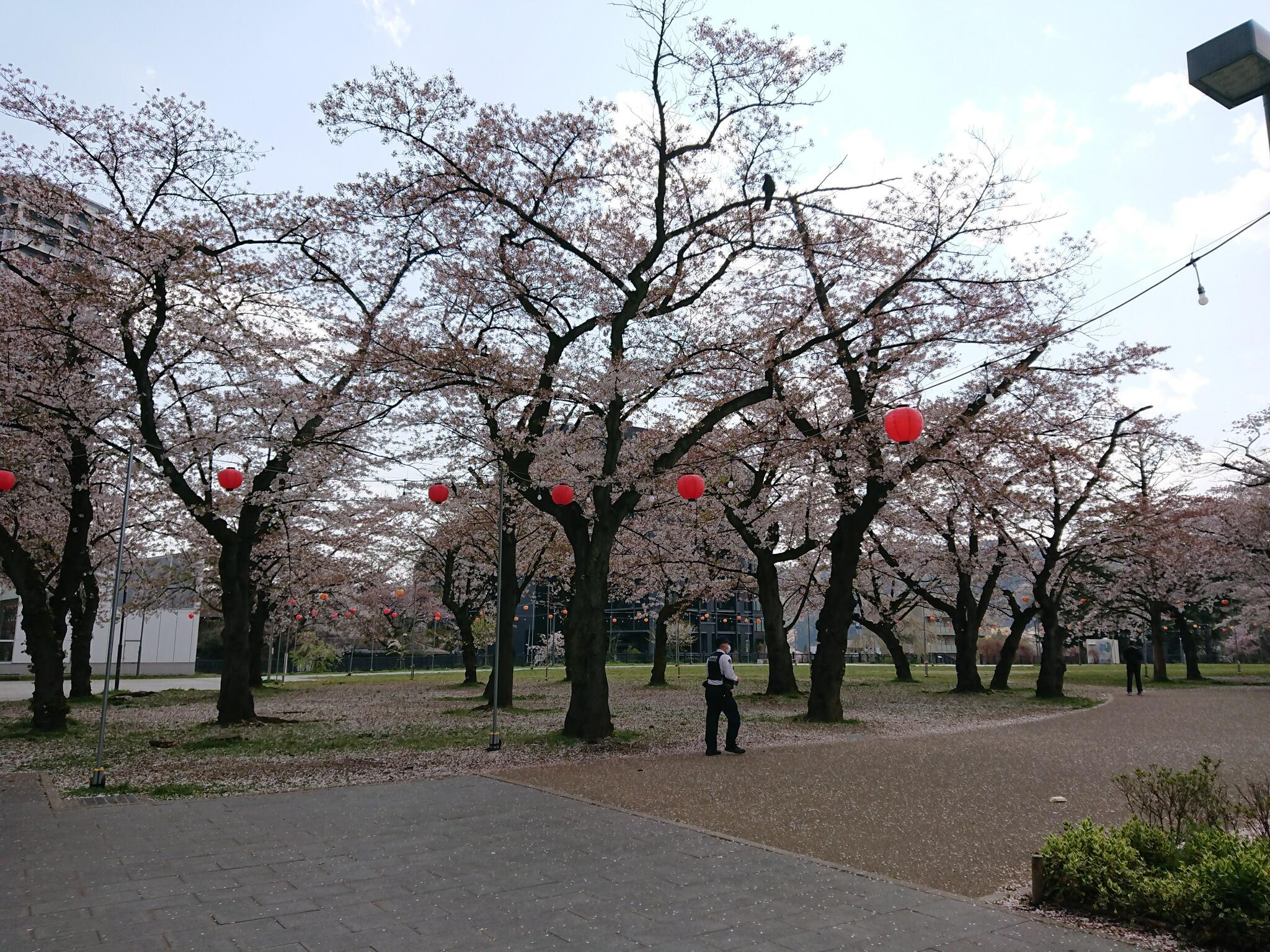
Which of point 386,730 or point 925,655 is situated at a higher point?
point 386,730

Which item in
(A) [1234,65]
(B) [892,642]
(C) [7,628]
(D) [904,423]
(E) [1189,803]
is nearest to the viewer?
(A) [1234,65]

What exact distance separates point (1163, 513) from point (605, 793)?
2231cm

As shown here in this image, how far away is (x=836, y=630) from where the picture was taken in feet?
55.0

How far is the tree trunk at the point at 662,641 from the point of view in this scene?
2923 centimetres

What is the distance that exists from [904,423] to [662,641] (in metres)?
23.5

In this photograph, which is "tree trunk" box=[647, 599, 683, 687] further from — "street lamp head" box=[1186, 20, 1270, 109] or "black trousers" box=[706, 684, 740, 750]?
"street lamp head" box=[1186, 20, 1270, 109]

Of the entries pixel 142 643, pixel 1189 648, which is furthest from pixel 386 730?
pixel 1189 648

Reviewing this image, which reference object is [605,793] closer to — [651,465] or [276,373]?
[651,465]

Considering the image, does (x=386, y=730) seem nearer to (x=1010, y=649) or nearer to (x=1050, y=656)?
(x=1050, y=656)

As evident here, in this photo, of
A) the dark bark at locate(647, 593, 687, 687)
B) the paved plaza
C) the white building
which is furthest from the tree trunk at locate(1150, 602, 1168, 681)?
the white building

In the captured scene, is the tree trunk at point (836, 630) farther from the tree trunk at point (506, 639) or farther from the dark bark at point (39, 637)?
the dark bark at point (39, 637)

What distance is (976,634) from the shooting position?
27000mm

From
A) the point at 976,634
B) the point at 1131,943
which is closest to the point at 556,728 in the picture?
the point at 1131,943

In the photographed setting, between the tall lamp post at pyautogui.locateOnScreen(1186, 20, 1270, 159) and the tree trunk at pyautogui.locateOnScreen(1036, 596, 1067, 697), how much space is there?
2211 centimetres
